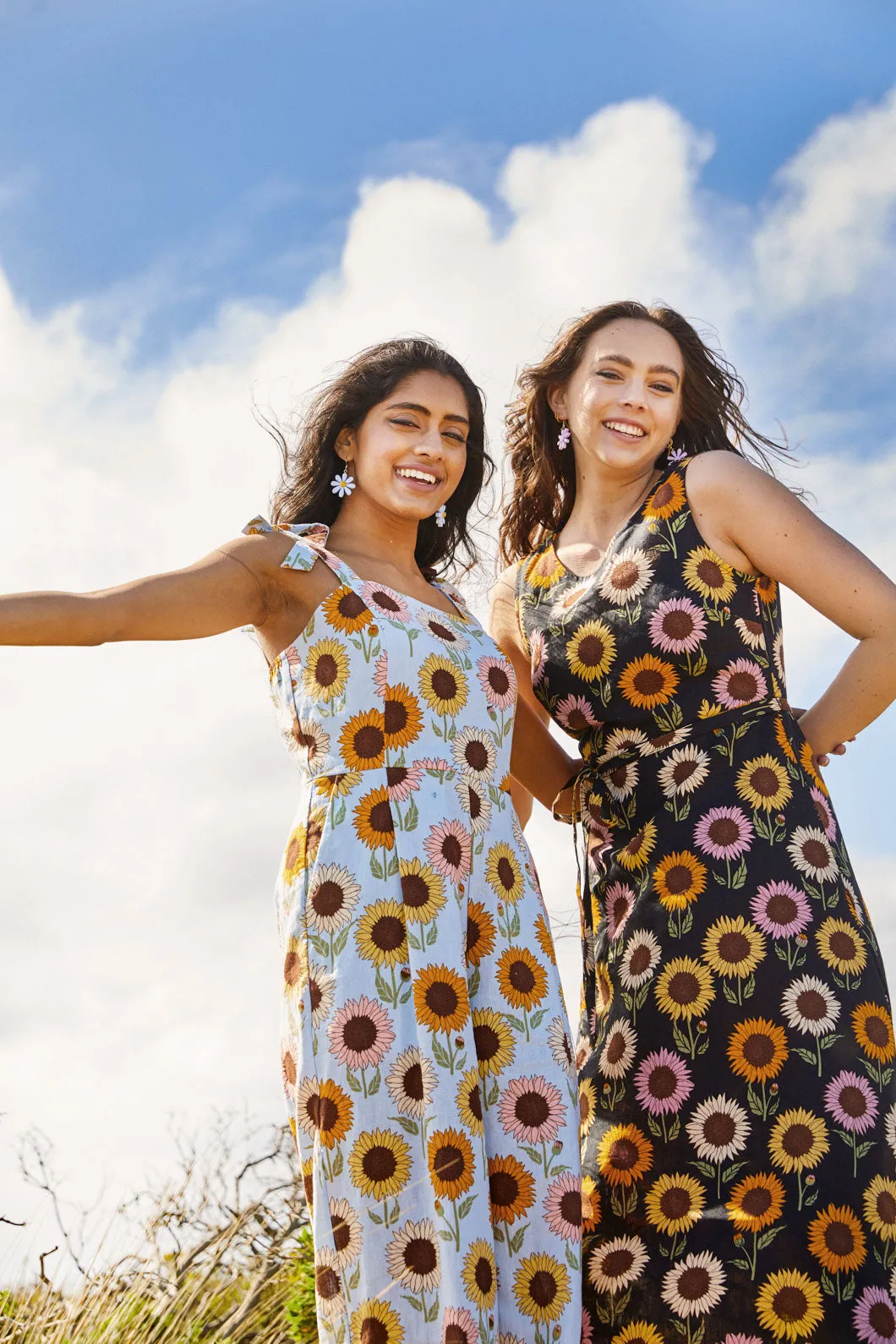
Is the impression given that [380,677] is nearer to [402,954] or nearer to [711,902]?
[402,954]

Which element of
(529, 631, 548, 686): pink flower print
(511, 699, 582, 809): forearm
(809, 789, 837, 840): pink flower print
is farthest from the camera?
(511, 699, 582, 809): forearm

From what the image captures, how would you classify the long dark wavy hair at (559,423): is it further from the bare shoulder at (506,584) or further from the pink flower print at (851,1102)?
the pink flower print at (851,1102)

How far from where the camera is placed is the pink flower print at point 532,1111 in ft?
9.63

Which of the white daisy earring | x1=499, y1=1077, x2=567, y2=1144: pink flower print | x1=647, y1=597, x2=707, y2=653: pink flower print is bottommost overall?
x1=499, y1=1077, x2=567, y2=1144: pink flower print

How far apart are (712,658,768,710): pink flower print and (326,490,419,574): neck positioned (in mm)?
821

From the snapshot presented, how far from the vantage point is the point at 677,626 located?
3471 mm

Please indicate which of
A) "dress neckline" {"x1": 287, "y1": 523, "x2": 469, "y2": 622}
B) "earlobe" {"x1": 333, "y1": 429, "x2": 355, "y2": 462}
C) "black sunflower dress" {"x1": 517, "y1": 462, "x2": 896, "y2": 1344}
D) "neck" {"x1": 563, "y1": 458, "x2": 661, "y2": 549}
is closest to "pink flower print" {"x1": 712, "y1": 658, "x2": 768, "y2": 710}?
"black sunflower dress" {"x1": 517, "y1": 462, "x2": 896, "y2": 1344}

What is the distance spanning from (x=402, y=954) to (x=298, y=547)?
37.5 inches

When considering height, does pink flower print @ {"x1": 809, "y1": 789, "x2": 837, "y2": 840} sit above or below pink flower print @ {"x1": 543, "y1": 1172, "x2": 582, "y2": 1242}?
above

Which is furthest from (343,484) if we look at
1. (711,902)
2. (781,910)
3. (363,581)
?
(781,910)

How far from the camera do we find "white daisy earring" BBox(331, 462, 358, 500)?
144 inches

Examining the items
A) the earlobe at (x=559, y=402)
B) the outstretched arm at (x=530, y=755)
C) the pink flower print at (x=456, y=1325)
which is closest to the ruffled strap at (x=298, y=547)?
the outstretched arm at (x=530, y=755)

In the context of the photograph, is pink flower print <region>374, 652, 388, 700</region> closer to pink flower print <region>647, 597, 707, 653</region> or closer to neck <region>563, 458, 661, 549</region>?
pink flower print <region>647, 597, 707, 653</region>

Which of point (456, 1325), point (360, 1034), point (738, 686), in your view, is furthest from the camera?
point (738, 686)
